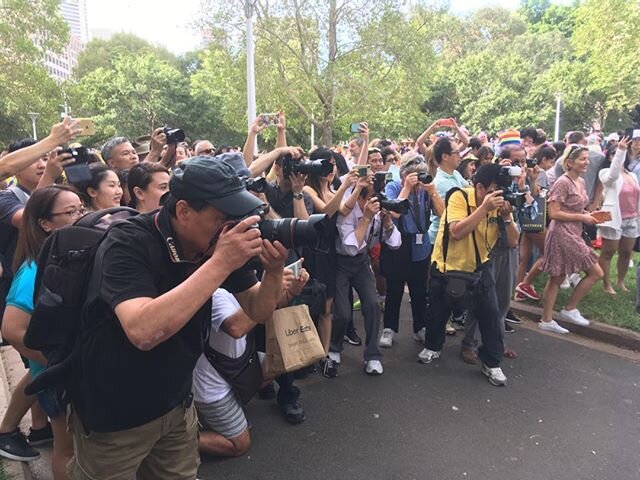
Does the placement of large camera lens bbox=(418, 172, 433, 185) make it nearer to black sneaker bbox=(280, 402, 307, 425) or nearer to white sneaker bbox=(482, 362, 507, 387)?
white sneaker bbox=(482, 362, 507, 387)

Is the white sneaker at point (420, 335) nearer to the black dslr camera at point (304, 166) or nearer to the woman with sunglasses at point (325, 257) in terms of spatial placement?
the woman with sunglasses at point (325, 257)

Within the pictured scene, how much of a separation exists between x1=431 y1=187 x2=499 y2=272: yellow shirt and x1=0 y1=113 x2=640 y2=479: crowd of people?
0.04 ft

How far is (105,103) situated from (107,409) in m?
29.0

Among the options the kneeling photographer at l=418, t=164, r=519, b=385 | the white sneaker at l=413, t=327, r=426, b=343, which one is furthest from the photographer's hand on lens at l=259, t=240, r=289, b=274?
the white sneaker at l=413, t=327, r=426, b=343

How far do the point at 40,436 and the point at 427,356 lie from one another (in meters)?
3.05

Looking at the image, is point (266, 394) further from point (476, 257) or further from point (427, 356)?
point (476, 257)

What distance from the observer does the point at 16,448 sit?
3016 millimetres

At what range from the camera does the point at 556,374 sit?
4.34m

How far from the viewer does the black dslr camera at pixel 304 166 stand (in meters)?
3.81

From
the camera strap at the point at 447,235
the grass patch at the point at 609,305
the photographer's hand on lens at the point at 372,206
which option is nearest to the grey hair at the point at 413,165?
the camera strap at the point at 447,235

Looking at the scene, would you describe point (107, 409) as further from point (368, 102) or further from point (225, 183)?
point (368, 102)

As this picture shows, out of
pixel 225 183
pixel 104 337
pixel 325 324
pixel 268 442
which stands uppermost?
pixel 225 183

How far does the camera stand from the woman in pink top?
233 inches

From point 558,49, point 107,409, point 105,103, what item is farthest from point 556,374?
point 558,49
